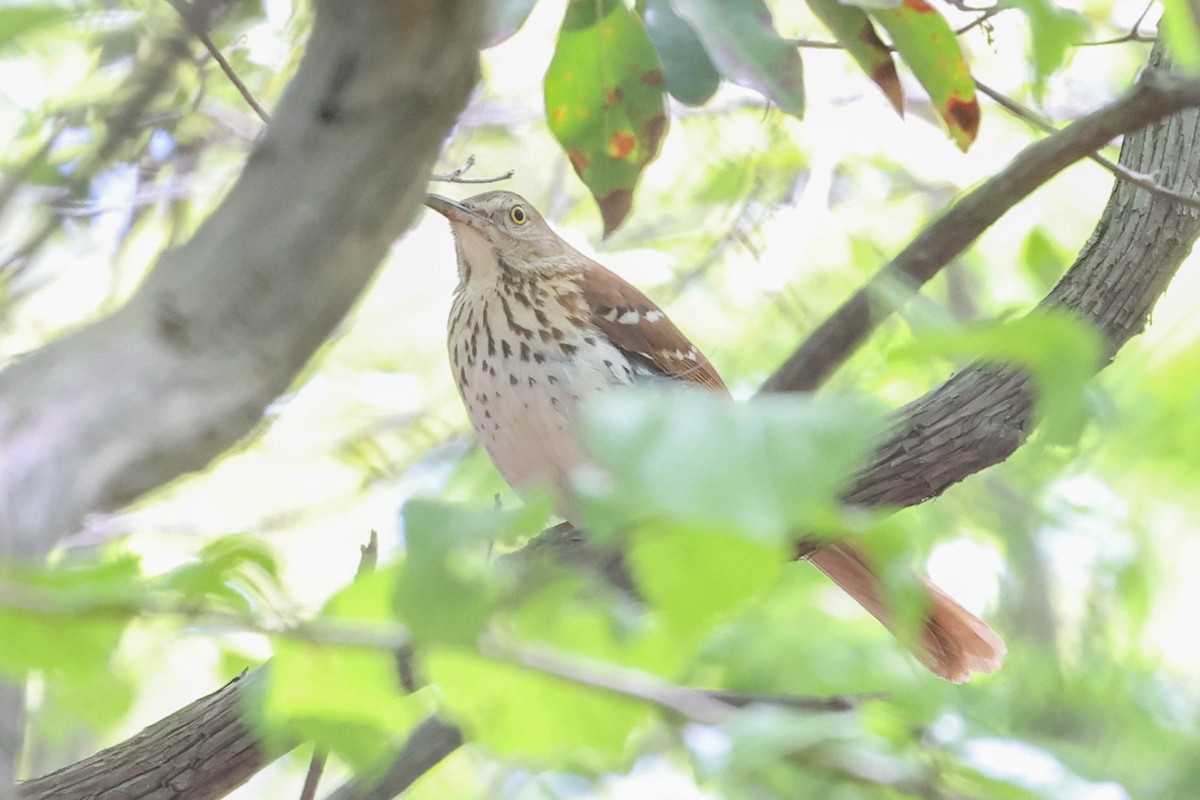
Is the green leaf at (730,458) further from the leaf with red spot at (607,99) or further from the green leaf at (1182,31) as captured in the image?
the leaf with red spot at (607,99)

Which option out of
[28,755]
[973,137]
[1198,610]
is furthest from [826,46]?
[1198,610]

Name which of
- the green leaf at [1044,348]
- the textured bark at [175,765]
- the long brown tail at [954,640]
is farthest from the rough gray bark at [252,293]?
the long brown tail at [954,640]

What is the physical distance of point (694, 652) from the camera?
33.3 inches

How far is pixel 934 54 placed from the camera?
1504 mm

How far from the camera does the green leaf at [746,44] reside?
1375mm

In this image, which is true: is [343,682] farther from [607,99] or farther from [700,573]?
[607,99]

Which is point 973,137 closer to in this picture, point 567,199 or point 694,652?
point 694,652

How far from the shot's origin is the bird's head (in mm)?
3006

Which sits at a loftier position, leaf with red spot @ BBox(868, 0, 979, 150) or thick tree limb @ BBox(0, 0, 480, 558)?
leaf with red spot @ BBox(868, 0, 979, 150)

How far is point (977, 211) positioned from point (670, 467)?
2.47 feet

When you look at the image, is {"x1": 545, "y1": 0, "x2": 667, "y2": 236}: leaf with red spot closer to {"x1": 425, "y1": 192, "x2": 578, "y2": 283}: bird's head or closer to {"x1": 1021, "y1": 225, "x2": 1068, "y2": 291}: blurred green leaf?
{"x1": 1021, "y1": 225, "x2": 1068, "y2": 291}: blurred green leaf

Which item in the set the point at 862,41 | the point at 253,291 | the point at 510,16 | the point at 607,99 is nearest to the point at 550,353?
the point at 607,99

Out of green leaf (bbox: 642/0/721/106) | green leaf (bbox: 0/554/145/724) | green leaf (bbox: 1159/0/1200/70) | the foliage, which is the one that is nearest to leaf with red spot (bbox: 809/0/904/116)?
the foliage

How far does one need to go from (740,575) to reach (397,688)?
0.33 metres
